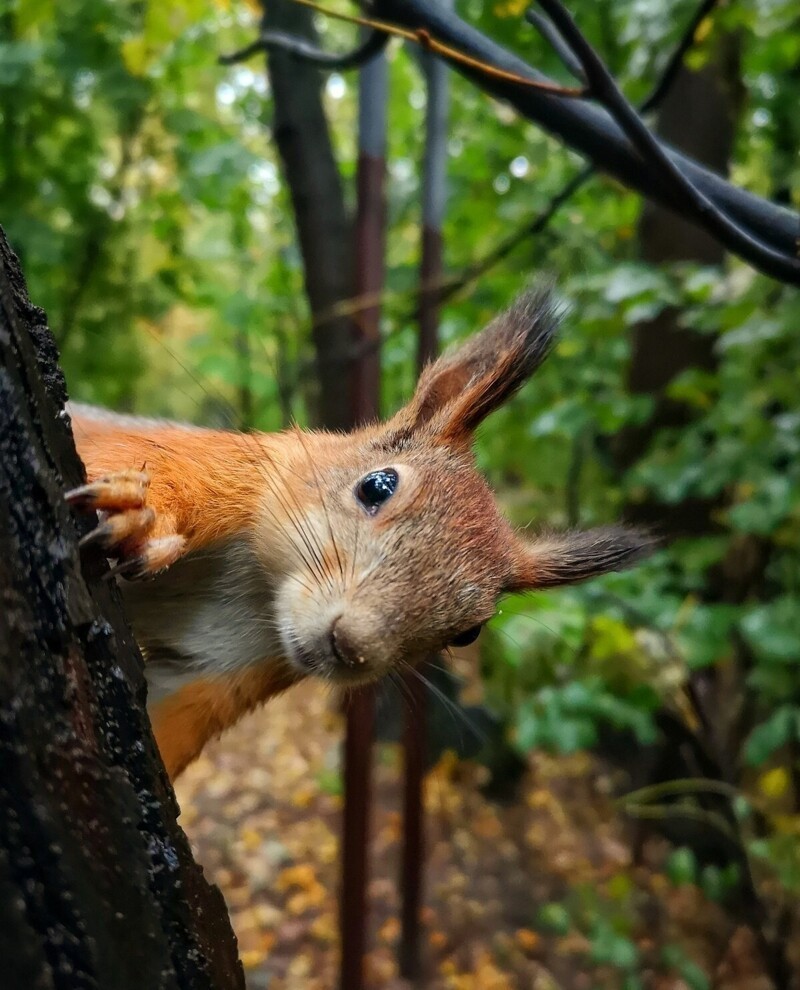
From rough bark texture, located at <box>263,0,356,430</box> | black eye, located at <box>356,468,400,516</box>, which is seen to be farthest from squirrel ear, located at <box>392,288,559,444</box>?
rough bark texture, located at <box>263,0,356,430</box>

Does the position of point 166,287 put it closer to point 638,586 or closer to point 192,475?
point 638,586

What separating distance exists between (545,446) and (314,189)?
130cm

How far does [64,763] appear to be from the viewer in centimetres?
45

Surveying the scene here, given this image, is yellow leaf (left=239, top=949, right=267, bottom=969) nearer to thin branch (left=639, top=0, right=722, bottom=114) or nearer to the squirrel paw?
the squirrel paw

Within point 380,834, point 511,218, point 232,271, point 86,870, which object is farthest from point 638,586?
point 232,271

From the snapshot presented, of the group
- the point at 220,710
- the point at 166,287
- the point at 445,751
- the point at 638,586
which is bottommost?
the point at 445,751

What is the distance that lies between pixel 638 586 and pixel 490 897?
1288mm

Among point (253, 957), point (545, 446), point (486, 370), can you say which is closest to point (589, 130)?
point (486, 370)

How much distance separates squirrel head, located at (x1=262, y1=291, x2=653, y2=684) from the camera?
0.84 m

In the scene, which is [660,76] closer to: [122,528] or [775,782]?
[122,528]

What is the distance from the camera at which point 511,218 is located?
2605mm

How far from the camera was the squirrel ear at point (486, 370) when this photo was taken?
1.01 m

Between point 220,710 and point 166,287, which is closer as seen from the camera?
point 220,710

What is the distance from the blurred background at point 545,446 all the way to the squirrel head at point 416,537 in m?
0.26
